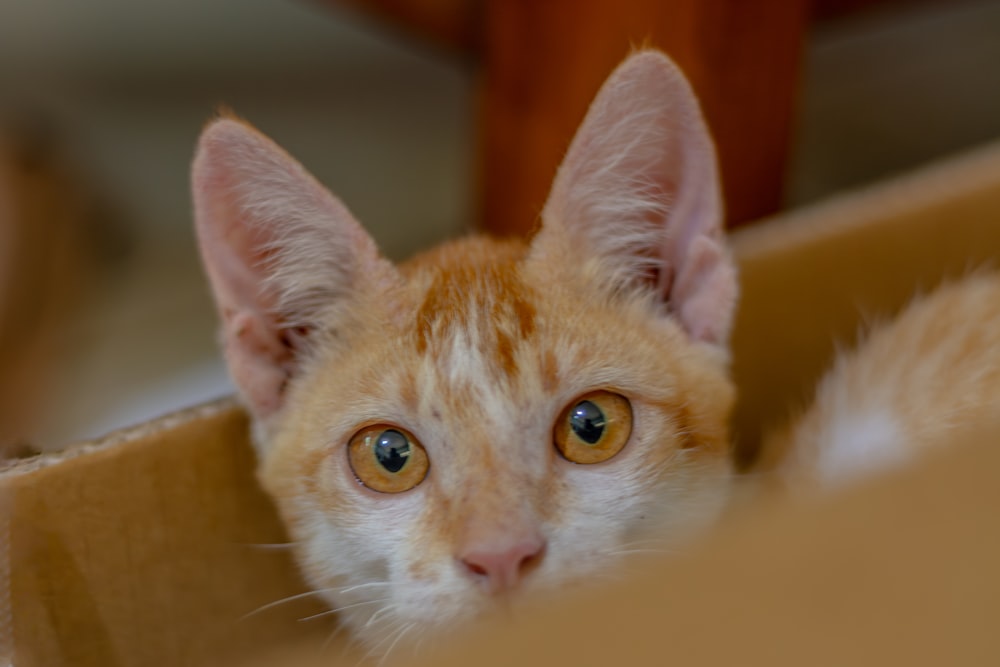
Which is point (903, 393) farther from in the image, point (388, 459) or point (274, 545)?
point (274, 545)

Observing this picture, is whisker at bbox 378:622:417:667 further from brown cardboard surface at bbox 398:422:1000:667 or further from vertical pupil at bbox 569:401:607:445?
brown cardboard surface at bbox 398:422:1000:667

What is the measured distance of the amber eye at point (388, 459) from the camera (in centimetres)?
107

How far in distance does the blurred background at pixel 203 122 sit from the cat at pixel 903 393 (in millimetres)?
1010

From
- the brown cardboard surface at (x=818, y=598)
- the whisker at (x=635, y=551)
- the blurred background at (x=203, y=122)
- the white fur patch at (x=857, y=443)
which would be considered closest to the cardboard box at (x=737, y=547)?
the brown cardboard surface at (x=818, y=598)

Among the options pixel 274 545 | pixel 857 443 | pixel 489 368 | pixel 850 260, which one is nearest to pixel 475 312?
pixel 489 368

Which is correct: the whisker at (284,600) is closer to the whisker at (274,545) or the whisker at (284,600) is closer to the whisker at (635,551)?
the whisker at (274,545)

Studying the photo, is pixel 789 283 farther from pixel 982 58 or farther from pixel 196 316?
pixel 982 58

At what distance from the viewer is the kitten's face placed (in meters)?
0.97

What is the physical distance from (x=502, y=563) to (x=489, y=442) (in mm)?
141

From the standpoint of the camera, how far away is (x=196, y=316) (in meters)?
2.66

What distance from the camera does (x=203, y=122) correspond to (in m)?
2.76

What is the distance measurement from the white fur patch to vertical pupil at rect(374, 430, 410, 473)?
51 cm

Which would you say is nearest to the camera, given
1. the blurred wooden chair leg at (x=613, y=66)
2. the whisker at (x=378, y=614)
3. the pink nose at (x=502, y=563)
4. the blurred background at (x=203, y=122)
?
the pink nose at (x=502, y=563)

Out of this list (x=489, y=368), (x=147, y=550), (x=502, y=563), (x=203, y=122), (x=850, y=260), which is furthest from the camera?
(x=203, y=122)
